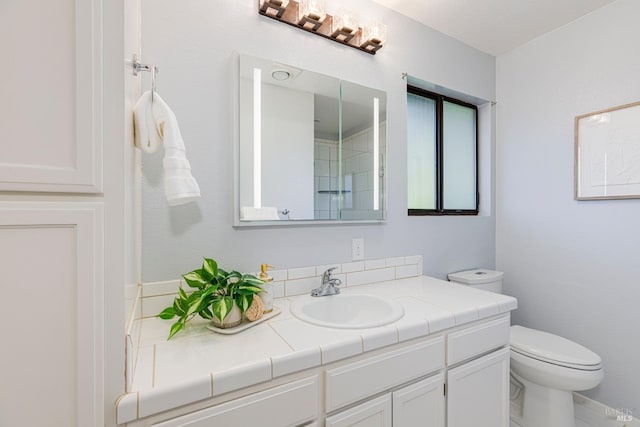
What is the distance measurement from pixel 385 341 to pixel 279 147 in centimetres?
92

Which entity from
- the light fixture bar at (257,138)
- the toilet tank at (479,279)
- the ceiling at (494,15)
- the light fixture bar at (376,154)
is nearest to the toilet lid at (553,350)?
the toilet tank at (479,279)

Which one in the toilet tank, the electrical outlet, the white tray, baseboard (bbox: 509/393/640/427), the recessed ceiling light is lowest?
baseboard (bbox: 509/393/640/427)

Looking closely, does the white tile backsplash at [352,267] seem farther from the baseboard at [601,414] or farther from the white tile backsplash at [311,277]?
the baseboard at [601,414]

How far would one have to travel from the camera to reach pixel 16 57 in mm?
515

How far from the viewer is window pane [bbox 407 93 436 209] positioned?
194 centimetres

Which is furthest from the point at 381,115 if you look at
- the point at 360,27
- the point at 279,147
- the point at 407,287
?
the point at 407,287

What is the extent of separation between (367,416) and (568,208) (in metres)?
1.83

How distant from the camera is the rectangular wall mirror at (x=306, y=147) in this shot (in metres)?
1.24

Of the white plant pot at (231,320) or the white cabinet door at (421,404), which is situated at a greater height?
the white plant pot at (231,320)

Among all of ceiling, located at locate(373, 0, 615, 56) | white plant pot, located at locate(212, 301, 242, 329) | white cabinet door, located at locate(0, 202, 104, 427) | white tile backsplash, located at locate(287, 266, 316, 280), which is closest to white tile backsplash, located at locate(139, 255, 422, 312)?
white tile backsplash, located at locate(287, 266, 316, 280)

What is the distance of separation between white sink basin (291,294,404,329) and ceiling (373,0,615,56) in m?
1.63

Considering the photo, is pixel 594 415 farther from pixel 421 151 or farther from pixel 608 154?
pixel 421 151

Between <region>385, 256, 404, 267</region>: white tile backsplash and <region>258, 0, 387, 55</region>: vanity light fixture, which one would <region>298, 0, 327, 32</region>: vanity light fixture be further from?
<region>385, 256, 404, 267</region>: white tile backsplash

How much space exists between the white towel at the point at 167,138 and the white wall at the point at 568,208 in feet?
7.15
